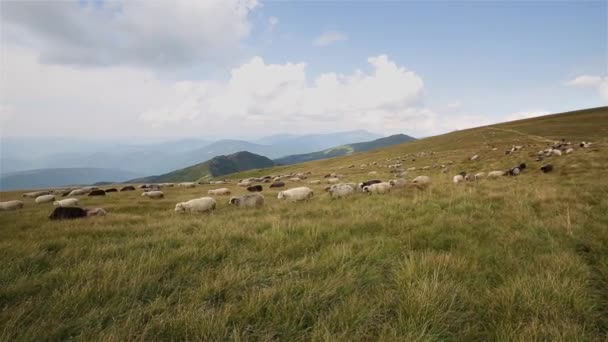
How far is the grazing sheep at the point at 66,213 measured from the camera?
9766 millimetres

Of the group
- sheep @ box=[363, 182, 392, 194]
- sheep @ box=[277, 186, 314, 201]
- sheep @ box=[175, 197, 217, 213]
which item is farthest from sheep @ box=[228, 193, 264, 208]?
sheep @ box=[363, 182, 392, 194]

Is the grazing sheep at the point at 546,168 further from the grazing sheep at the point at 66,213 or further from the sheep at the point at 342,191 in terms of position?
the grazing sheep at the point at 66,213

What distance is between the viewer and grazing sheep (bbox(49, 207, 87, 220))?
384 inches

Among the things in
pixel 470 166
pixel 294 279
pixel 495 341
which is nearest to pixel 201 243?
pixel 294 279

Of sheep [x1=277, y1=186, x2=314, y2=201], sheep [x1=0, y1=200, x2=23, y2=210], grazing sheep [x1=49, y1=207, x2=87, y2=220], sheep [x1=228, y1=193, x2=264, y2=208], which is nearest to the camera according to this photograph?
grazing sheep [x1=49, y1=207, x2=87, y2=220]

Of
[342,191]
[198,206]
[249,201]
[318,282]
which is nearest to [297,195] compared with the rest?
→ [342,191]

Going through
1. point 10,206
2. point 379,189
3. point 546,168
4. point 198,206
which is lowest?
point 546,168

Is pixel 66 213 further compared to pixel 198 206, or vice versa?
pixel 198 206

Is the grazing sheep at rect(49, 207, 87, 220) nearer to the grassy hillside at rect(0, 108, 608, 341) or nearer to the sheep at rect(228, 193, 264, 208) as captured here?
the grassy hillside at rect(0, 108, 608, 341)

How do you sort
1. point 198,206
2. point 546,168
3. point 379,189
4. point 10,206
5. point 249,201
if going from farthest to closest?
point 546,168 → point 10,206 → point 379,189 → point 249,201 → point 198,206

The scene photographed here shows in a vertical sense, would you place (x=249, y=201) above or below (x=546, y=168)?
above

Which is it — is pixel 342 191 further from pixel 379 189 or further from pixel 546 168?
pixel 546 168

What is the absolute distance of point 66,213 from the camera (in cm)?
998

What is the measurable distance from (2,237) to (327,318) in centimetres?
828
